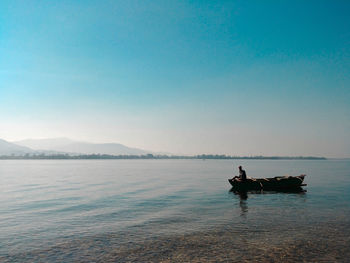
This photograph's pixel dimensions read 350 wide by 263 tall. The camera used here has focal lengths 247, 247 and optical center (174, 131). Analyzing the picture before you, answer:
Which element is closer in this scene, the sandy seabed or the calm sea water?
the sandy seabed

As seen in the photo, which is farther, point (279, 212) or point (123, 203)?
point (123, 203)

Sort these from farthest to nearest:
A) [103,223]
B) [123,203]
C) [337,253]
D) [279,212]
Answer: [123,203]
[279,212]
[103,223]
[337,253]

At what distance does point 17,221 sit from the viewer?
2173 cm

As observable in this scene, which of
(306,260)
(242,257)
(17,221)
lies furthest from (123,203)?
(306,260)

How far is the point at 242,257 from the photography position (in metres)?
13.0

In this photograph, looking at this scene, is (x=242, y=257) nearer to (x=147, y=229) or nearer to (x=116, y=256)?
(x=116, y=256)

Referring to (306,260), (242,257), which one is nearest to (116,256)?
(242,257)

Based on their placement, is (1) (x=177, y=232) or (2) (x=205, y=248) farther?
(1) (x=177, y=232)

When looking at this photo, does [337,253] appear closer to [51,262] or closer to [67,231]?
[51,262]

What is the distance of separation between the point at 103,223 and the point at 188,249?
923 cm

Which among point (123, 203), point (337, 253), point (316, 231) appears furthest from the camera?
point (123, 203)

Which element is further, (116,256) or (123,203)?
(123,203)

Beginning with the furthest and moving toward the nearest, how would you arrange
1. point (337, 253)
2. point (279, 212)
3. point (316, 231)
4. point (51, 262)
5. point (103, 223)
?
point (279, 212) < point (103, 223) < point (316, 231) < point (337, 253) < point (51, 262)

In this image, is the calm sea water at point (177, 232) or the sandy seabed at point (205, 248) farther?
the calm sea water at point (177, 232)
